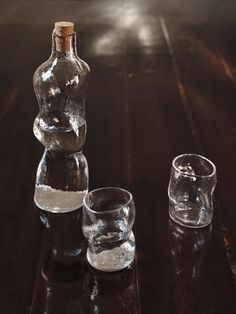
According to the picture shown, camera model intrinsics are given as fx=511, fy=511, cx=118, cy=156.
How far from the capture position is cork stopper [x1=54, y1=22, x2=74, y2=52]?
28.1 inches

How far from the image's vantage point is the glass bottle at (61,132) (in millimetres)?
789

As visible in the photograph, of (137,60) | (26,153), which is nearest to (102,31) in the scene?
(137,60)

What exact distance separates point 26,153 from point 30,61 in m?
0.57

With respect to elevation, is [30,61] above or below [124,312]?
below

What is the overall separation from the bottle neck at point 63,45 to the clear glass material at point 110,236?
0.74ft

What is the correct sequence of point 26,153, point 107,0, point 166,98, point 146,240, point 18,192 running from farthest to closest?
point 107,0, point 166,98, point 26,153, point 18,192, point 146,240

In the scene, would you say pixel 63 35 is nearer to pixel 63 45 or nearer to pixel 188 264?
pixel 63 45

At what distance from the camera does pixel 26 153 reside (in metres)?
0.96

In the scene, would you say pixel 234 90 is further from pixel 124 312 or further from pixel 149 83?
pixel 124 312

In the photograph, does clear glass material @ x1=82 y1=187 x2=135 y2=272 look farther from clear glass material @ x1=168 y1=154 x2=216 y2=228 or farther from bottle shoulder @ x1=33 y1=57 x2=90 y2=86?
bottle shoulder @ x1=33 y1=57 x2=90 y2=86

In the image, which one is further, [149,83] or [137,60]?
[137,60]

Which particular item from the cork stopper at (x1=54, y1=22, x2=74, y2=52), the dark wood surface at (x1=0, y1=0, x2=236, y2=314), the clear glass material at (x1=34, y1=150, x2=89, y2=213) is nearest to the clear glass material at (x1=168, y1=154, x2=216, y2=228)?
the dark wood surface at (x1=0, y1=0, x2=236, y2=314)

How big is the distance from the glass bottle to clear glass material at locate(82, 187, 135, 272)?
0.11 m

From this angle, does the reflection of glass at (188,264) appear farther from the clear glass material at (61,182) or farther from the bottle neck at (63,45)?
the bottle neck at (63,45)
